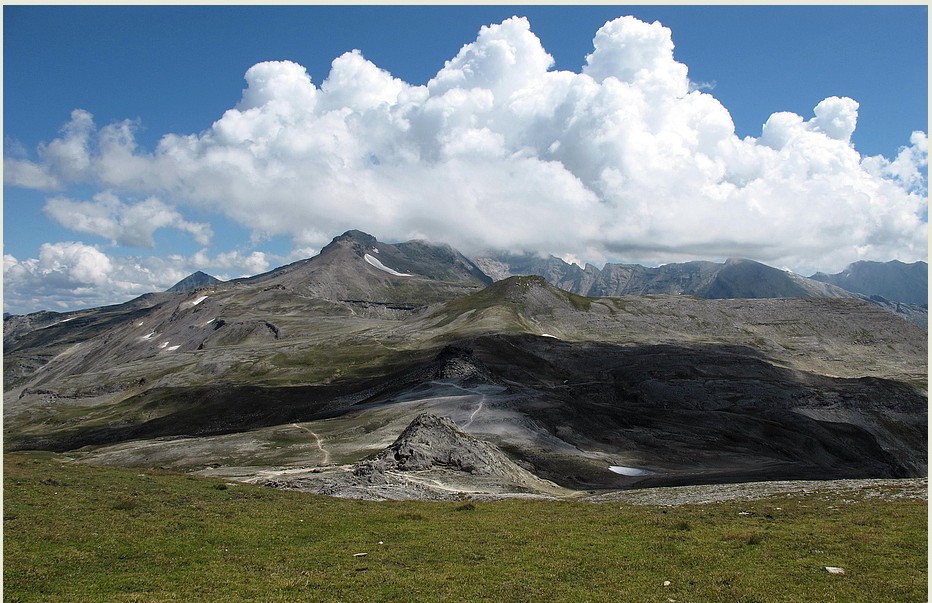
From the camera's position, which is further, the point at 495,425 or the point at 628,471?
the point at 495,425

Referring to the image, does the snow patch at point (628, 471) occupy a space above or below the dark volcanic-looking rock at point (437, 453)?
below

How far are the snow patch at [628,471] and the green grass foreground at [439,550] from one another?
107 feet

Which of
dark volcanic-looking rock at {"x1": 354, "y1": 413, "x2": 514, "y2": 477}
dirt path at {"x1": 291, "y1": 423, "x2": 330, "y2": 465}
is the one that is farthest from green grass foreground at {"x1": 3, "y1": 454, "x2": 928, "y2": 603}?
dirt path at {"x1": 291, "y1": 423, "x2": 330, "y2": 465}

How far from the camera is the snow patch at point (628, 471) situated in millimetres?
72188

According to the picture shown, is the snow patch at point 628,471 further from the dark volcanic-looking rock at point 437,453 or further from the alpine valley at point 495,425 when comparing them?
the dark volcanic-looking rock at point 437,453

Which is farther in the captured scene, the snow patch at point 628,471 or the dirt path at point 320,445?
the snow patch at point 628,471

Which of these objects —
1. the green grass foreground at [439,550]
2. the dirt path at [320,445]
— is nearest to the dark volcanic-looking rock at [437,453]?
the dirt path at [320,445]

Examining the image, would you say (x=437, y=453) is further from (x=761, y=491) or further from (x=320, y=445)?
(x=761, y=491)

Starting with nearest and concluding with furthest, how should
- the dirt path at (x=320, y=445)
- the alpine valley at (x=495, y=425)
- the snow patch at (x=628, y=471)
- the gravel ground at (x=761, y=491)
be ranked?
the gravel ground at (x=761, y=491) → the alpine valley at (x=495, y=425) → the dirt path at (x=320, y=445) → the snow patch at (x=628, y=471)

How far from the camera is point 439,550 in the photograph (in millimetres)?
27812

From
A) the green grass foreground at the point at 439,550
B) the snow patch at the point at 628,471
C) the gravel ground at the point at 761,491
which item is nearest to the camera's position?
the green grass foreground at the point at 439,550

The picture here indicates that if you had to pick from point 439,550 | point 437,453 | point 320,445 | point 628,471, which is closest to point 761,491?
point 628,471

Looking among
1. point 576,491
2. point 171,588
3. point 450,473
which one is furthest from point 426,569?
point 576,491

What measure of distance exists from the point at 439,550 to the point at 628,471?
5152cm
